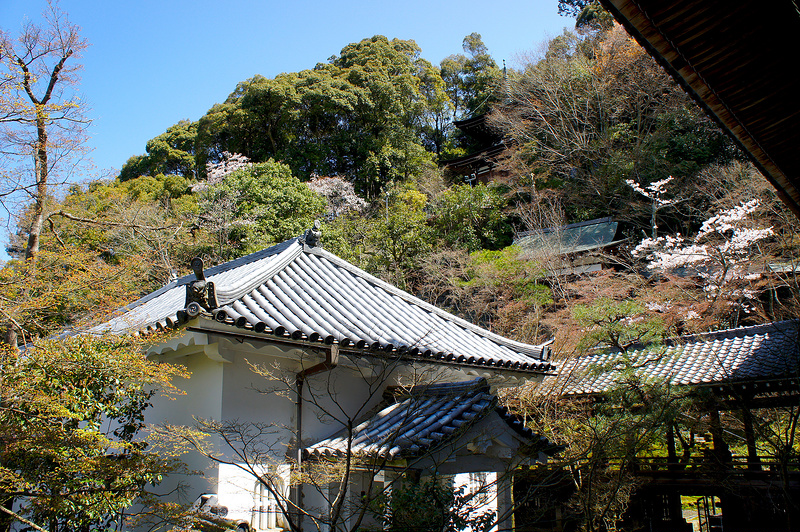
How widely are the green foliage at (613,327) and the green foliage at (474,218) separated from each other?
32.8 feet

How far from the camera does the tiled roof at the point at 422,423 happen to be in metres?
4.70

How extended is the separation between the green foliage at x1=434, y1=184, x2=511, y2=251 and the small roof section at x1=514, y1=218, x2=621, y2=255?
1601mm

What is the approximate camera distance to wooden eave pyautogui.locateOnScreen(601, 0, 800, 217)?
7.51 ft

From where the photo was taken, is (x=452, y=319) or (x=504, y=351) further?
(x=452, y=319)

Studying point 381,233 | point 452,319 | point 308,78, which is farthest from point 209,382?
point 308,78

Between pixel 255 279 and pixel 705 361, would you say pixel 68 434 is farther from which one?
pixel 705 361

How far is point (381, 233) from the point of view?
67.9 ft

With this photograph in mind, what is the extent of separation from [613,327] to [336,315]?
8.27 metres

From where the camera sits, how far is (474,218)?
74.8 feet

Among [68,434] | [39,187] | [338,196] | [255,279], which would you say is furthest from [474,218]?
[68,434]

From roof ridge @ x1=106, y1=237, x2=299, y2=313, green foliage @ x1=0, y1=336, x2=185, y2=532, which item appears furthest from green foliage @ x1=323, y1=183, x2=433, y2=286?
green foliage @ x1=0, y1=336, x2=185, y2=532

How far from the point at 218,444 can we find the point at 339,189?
21.0 meters

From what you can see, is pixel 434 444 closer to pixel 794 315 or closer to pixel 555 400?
pixel 555 400

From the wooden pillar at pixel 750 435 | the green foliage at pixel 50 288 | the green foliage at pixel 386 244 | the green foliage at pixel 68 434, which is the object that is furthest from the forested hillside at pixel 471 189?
the green foliage at pixel 68 434
